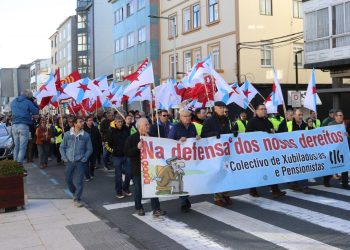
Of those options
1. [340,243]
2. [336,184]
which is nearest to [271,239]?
[340,243]

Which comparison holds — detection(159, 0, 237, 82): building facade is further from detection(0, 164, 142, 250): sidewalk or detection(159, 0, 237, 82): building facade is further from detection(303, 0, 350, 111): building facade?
detection(0, 164, 142, 250): sidewalk

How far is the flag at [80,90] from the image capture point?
52.9 feet

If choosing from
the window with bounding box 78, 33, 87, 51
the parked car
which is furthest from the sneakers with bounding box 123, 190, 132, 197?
the window with bounding box 78, 33, 87, 51

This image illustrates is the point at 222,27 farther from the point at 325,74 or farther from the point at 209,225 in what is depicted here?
the point at 209,225

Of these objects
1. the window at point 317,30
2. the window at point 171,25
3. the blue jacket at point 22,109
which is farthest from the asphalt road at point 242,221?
the window at point 171,25

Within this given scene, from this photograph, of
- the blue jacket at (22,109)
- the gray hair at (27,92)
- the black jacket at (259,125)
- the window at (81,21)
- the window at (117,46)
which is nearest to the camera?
the black jacket at (259,125)

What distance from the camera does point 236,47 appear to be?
27250 mm

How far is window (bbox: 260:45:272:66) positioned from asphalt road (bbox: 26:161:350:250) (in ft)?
60.6

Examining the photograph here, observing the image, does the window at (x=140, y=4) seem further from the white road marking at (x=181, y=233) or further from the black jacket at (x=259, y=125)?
the white road marking at (x=181, y=233)

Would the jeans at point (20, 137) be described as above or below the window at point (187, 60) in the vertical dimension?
A: below

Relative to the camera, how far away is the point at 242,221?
7.59m

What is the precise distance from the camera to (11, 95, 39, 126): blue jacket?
999 centimetres

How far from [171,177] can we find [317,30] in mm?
17995

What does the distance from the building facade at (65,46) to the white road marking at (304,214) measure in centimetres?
5651
